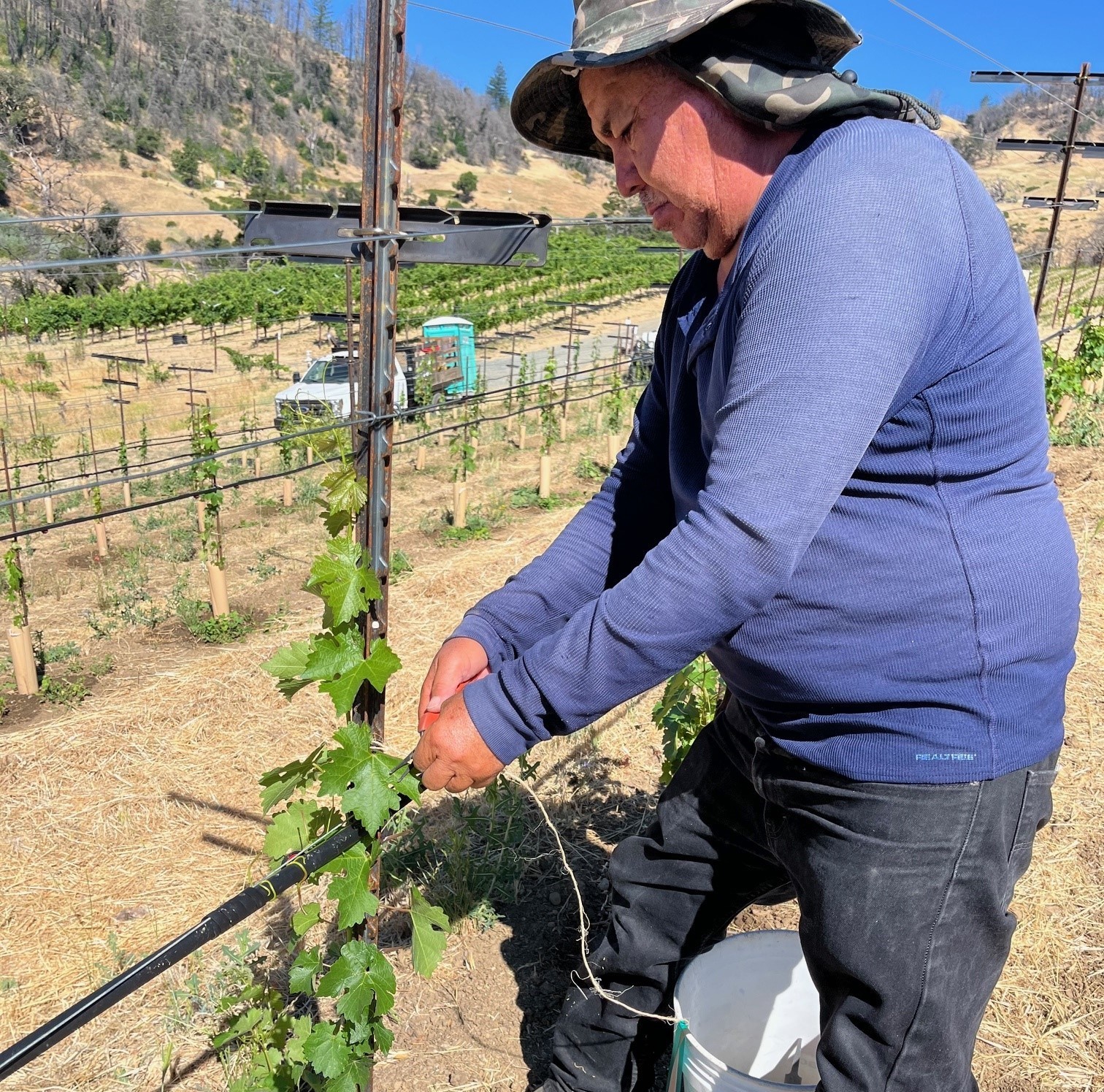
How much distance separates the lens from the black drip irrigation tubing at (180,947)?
1.25 meters

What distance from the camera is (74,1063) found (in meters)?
2.75

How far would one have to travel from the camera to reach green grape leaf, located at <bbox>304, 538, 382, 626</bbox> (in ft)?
6.12

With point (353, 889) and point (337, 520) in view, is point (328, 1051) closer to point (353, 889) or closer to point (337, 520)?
point (353, 889)

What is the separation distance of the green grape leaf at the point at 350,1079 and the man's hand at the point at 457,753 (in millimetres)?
884

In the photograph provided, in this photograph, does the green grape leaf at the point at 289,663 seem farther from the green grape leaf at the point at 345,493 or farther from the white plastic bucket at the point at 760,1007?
the white plastic bucket at the point at 760,1007

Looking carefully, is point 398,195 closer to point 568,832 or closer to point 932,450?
point 932,450

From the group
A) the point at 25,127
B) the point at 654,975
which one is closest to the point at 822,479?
the point at 654,975

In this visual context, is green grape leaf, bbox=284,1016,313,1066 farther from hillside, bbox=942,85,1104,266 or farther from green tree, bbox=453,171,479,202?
green tree, bbox=453,171,479,202

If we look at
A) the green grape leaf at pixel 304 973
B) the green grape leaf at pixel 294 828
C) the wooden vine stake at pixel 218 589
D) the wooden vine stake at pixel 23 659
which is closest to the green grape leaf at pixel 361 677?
the green grape leaf at pixel 294 828

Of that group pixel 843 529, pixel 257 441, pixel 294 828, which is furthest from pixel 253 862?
pixel 257 441

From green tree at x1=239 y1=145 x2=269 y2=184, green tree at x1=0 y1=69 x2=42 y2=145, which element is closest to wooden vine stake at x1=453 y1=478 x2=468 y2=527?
green tree at x1=0 y1=69 x2=42 y2=145

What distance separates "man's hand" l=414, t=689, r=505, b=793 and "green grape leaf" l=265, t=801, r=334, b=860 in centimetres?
64

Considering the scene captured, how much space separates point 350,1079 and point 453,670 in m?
0.92

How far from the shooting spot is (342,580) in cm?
188
